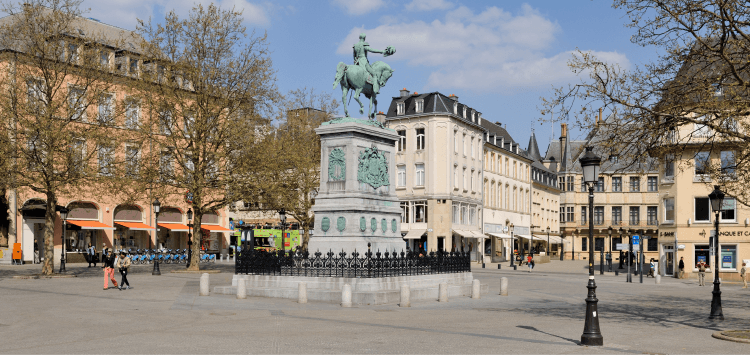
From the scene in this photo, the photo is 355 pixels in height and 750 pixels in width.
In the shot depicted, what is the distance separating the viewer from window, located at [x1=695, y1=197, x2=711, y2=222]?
154ft

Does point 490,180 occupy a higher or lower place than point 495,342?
higher

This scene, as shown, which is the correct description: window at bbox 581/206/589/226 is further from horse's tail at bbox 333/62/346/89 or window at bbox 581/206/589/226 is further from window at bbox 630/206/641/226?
horse's tail at bbox 333/62/346/89

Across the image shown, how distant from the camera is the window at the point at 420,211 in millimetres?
68875

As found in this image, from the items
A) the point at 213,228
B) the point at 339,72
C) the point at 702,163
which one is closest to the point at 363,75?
the point at 339,72

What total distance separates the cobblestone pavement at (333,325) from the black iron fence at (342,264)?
4.37 ft

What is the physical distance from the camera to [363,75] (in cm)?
2514

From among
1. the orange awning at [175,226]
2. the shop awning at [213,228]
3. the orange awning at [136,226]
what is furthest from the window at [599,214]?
the orange awning at [136,226]

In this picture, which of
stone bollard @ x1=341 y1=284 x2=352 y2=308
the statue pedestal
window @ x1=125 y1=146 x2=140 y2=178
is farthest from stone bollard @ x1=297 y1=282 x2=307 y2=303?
window @ x1=125 y1=146 x2=140 y2=178

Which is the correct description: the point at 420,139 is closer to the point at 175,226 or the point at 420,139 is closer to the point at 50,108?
the point at 175,226

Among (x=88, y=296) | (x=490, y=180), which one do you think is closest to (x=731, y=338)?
(x=88, y=296)

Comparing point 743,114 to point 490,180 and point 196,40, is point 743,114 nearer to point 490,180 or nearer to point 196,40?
point 196,40

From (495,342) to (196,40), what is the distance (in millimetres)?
28428

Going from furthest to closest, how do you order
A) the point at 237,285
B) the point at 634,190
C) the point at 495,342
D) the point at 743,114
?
1. the point at 634,190
2. the point at 237,285
3. the point at 743,114
4. the point at 495,342

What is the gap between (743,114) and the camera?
14.6 metres
